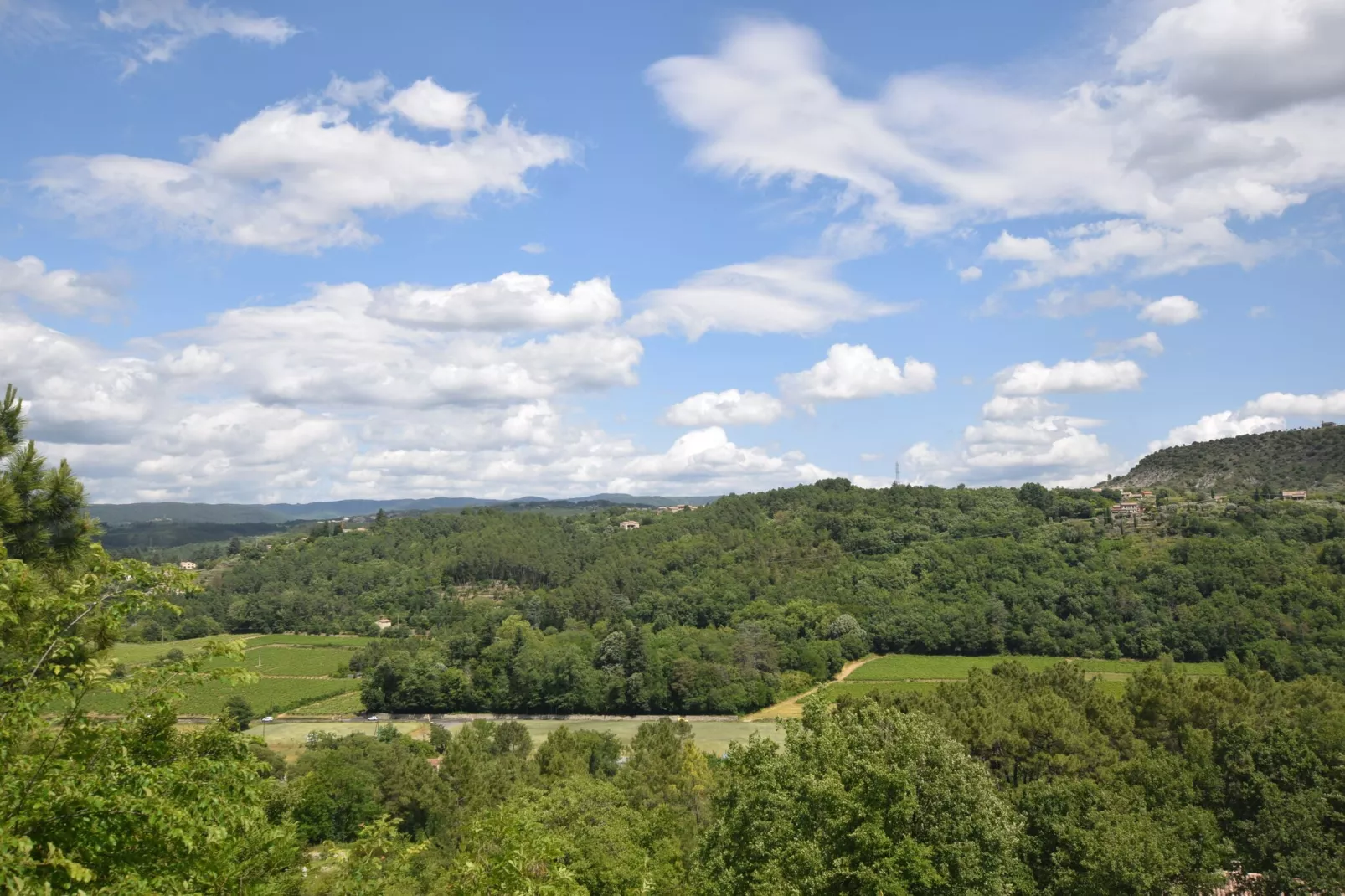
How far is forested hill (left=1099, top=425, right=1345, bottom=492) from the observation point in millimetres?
144625

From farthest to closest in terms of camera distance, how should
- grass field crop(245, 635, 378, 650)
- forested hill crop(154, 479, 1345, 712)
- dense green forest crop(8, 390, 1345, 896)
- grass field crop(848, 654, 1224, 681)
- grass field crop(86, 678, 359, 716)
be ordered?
grass field crop(245, 635, 378, 650)
forested hill crop(154, 479, 1345, 712)
grass field crop(86, 678, 359, 716)
grass field crop(848, 654, 1224, 681)
dense green forest crop(8, 390, 1345, 896)

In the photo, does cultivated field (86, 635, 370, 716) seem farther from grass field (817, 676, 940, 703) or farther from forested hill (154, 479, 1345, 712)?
grass field (817, 676, 940, 703)

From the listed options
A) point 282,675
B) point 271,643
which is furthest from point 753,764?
point 271,643

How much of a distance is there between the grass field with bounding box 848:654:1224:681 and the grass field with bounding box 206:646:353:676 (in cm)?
6668

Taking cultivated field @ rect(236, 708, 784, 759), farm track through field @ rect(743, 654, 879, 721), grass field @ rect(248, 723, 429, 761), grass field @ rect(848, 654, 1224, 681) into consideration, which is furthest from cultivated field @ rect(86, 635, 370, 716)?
grass field @ rect(848, 654, 1224, 681)

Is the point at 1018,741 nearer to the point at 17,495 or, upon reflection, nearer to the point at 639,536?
the point at 17,495

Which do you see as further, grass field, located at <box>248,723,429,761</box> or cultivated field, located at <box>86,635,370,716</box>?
cultivated field, located at <box>86,635,370,716</box>

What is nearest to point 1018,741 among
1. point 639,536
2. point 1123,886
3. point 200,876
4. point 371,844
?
point 1123,886

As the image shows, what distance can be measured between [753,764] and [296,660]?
103m

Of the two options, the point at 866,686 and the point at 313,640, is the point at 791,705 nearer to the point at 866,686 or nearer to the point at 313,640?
the point at 866,686

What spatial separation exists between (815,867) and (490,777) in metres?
31.8

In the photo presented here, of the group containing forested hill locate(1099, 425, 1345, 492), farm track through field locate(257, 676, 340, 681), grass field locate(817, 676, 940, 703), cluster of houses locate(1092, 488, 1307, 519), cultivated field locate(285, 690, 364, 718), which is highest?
forested hill locate(1099, 425, 1345, 492)

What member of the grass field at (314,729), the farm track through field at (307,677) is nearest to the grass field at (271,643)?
the farm track through field at (307,677)

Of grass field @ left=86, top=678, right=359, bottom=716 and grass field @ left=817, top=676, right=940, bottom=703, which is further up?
grass field @ left=817, top=676, right=940, bottom=703
